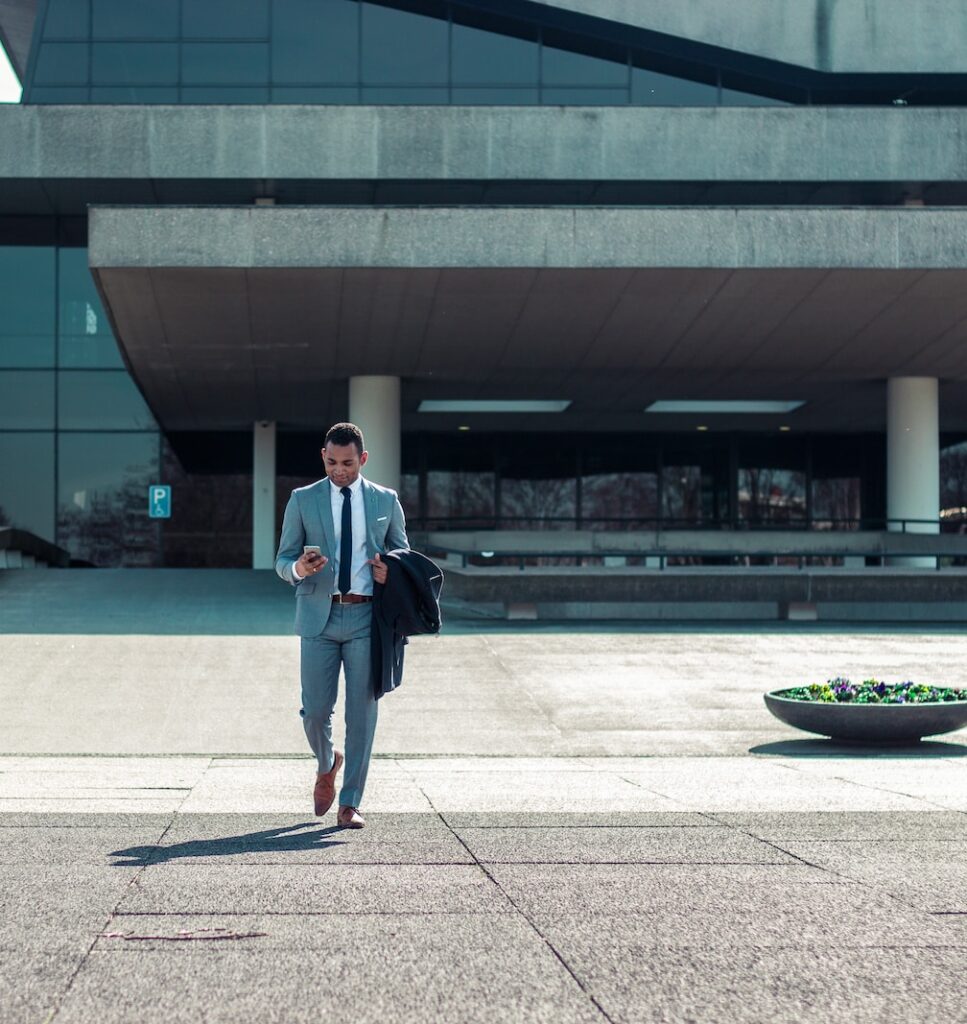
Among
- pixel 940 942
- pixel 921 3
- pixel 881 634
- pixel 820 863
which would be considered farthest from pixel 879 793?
pixel 921 3

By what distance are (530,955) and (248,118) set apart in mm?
24793

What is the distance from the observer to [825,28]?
27484mm

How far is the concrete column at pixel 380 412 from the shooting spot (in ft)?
91.1

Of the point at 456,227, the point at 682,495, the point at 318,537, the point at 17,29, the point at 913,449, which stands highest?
the point at 17,29

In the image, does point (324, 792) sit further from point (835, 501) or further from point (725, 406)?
point (835, 501)

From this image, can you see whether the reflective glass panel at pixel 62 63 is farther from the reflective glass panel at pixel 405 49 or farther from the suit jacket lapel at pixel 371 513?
the suit jacket lapel at pixel 371 513

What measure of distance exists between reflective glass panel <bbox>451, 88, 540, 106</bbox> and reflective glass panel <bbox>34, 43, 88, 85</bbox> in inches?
311

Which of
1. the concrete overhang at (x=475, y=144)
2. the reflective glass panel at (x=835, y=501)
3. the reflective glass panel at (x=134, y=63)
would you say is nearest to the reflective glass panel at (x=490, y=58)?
the concrete overhang at (x=475, y=144)

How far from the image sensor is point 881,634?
18766mm

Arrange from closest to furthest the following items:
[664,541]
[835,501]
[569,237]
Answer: [569,237] → [664,541] → [835,501]

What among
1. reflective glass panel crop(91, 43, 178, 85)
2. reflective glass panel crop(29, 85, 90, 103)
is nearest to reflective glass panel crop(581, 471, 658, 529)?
reflective glass panel crop(91, 43, 178, 85)

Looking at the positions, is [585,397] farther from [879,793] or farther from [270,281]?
[879,793]

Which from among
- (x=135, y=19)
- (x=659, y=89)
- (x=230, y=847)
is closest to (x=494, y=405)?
(x=659, y=89)

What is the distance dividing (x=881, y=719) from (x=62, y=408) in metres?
26.5
